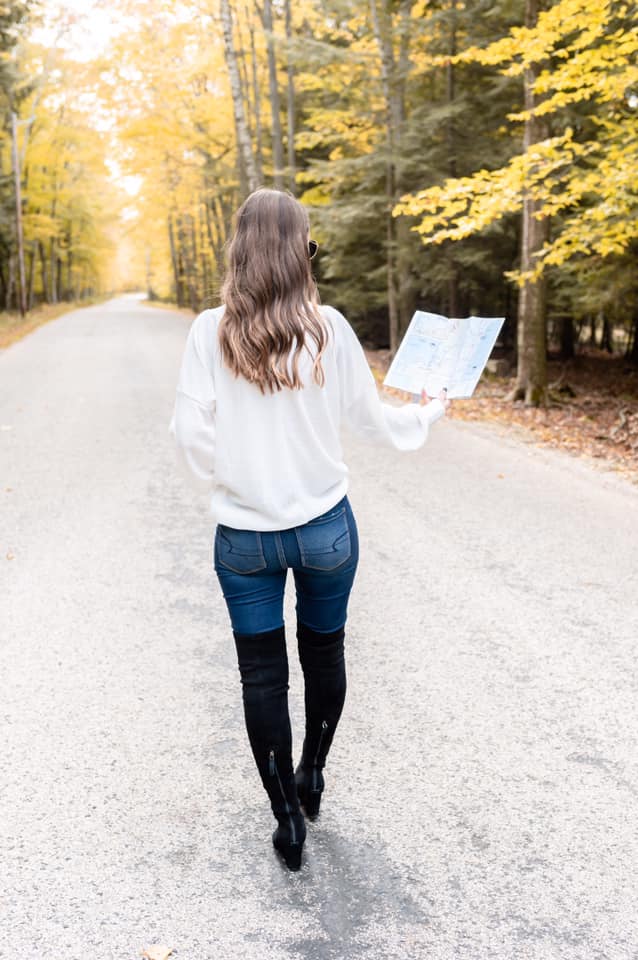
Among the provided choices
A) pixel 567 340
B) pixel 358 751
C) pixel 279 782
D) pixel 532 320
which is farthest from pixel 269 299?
pixel 567 340

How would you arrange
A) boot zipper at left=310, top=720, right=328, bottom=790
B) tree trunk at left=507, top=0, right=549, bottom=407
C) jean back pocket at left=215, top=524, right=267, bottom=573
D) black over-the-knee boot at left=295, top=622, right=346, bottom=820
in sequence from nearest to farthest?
jean back pocket at left=215, top=524, right=267, bottom=573, black over-the-knee boot at left=295, top=622, right=346, bottom=820, boot zipper at left=310, top=720, right=328, bottom=790, tree trunk at left=507, top=0, right=549, bottom=407

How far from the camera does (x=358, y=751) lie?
3377 millimetres

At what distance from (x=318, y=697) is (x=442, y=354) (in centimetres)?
125

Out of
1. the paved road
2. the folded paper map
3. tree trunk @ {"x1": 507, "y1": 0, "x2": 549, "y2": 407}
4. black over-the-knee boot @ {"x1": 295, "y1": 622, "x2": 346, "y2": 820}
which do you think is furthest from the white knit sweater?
tree trunk @ {"x1": 507, "y1": 0, "x2": 549, "y2": 407}

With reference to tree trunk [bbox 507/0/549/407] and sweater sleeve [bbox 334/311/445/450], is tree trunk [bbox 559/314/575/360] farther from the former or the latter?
sweater sleeve [bbox 334/311/445/450]

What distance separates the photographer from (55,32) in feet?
98.4

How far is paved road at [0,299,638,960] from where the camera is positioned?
2461mm

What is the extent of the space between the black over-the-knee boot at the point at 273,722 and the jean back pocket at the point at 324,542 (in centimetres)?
26

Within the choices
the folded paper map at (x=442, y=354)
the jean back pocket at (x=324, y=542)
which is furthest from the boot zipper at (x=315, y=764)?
the folded paper map at (x=442, y=354)

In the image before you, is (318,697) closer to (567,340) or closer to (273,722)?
(273,722)

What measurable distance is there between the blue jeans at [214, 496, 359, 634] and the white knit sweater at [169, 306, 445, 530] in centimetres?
5

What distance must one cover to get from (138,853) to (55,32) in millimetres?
33783

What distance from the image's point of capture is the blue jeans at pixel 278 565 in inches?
95.7

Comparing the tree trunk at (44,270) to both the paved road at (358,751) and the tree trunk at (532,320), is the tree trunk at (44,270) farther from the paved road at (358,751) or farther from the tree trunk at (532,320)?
the paved road at (358,751)
